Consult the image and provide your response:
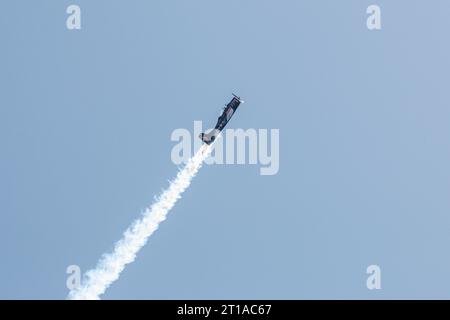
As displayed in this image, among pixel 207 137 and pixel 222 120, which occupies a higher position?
pixel 222 120

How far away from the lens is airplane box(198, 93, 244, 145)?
521ft

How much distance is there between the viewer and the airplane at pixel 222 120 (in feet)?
521

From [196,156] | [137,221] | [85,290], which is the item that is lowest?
[85,290]

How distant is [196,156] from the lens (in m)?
163

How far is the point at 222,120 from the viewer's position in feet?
523
